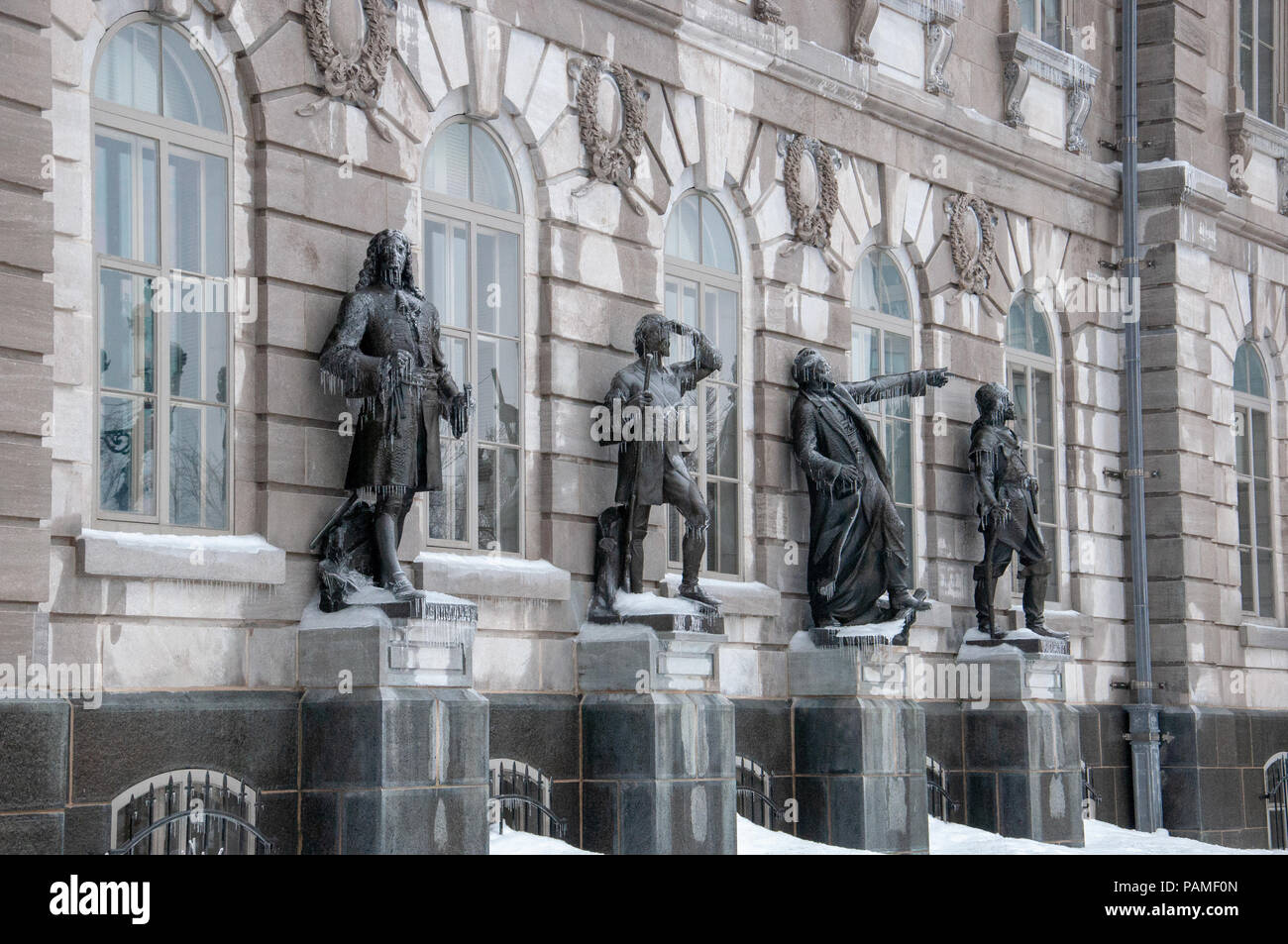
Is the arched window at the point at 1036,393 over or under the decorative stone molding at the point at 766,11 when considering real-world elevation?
under

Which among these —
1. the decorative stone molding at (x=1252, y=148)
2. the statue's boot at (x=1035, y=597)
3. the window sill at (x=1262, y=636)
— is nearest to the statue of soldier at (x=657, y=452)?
the statue's boot at (x=1035, y=597)

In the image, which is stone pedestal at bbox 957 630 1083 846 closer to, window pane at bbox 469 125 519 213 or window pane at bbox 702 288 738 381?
window pane at bbox 702 288 738 381

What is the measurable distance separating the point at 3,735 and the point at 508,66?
703cm

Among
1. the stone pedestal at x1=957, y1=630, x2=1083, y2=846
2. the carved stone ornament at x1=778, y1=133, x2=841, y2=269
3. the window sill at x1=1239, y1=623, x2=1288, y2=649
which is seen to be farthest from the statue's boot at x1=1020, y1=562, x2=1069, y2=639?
the window sill at x1=1239, y1=623, x2=1288, y2=649

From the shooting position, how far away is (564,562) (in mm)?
15836

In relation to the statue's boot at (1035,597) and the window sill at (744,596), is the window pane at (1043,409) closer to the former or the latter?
the statue's boot at (1035,597)

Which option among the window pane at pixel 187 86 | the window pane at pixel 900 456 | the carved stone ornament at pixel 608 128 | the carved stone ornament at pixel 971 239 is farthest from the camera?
the carved stone ornament at pixel 971 239

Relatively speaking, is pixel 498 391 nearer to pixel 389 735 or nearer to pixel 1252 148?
pixel 389 735

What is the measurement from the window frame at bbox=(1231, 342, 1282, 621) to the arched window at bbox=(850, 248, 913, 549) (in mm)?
6639

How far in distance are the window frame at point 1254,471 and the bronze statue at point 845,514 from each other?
877cm

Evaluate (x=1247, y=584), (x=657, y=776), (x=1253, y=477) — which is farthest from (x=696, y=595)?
(x=1253, y=477)

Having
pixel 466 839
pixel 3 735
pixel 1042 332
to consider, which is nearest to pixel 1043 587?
pixel 1042 332

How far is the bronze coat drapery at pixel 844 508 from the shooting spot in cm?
1784

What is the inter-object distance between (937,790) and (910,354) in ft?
14.3
